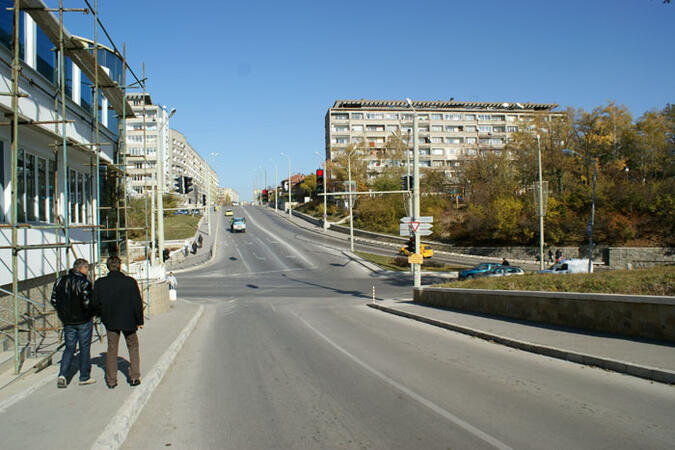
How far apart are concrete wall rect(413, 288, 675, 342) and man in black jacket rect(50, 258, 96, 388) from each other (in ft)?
32.8

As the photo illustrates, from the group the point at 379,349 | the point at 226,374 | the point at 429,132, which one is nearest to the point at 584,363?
the point at 379,349

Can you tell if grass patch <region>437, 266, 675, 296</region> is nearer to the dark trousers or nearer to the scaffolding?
the dark trousers

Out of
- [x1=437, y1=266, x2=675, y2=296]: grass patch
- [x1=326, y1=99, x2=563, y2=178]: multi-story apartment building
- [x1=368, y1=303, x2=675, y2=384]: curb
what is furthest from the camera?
[x1=326, y1=99, x2=563, y2=178]: multi-story apartment building

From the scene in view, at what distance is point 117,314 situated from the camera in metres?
6.75

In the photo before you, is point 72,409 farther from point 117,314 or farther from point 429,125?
point 429,125

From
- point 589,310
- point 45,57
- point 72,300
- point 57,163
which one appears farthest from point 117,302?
point 589,310

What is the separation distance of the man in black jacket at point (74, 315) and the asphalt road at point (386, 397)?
120 cm

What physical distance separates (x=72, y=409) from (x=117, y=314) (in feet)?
4.61

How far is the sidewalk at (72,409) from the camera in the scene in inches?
189

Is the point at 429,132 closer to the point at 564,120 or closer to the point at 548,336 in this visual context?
the point at 564,120

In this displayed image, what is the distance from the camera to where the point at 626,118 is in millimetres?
60656

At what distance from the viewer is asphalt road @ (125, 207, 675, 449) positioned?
511 centimetres

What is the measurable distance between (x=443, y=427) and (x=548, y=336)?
20.7 ft

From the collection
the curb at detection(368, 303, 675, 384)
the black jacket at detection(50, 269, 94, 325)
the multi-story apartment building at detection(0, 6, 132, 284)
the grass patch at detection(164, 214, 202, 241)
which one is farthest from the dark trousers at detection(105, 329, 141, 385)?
the grass patch at detection(164, 214, 202, 241)
